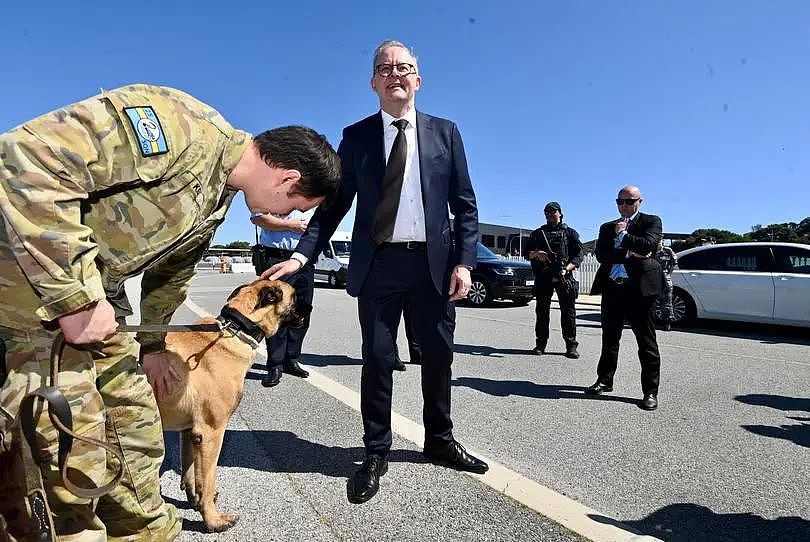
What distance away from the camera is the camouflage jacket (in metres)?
1.27

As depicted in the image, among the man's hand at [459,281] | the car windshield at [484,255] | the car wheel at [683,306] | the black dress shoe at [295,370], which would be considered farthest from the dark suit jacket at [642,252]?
the car windshield at [484,255]

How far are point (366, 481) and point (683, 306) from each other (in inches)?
354

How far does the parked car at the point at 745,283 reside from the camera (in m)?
8.55

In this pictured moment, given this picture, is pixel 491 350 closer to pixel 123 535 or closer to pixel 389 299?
pixel 389 299

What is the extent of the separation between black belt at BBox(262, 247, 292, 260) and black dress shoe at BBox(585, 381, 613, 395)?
10.4ft

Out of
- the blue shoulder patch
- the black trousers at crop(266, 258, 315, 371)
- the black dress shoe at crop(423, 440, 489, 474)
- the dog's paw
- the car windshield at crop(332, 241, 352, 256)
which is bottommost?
the dog's paw

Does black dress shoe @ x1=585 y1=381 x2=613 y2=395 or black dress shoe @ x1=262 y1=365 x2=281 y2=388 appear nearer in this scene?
black dress shoe @ x1=585 y1=381 x2=613 y2=395

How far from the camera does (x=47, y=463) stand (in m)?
1.41

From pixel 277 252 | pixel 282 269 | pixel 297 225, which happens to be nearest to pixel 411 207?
pixel 282 269

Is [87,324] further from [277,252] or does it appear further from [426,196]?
[277,252]

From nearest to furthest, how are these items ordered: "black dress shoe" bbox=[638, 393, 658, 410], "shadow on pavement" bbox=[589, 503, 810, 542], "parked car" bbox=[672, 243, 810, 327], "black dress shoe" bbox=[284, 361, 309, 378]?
"shadow on pavement" bbox=[589, 503, 810, 542] < "black dress shoe" bbox=[638, 393, 658, 410] < "black dress shoe" bbox=[284, 361, 309, 378] < "parked car" bbox=[672, 243, 810, 327]

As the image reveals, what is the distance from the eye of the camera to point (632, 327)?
4723mm

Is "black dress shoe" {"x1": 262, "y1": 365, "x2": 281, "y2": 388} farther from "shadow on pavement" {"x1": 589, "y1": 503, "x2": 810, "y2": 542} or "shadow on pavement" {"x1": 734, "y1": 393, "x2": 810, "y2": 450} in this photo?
"shadow on pavement" {"x1": 734, "y1": 393, "x2": 810, "y2": 450}

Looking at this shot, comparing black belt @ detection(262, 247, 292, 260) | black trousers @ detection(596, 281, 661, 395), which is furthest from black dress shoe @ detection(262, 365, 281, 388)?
black trousers @ detection(596, 281, 661, 395)
